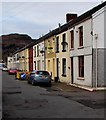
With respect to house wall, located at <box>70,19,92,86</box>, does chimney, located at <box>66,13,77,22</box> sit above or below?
above

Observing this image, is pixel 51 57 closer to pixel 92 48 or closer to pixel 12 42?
pixel 92 48

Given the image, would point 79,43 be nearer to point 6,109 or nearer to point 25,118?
point 6,109

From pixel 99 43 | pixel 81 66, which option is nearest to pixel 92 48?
pixel 99 43

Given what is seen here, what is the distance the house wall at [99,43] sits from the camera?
24.2 meters

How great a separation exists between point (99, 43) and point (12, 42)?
122 m

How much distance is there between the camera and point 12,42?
144000 mm

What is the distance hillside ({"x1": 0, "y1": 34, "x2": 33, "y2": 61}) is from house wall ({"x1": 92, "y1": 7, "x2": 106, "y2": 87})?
358 ft

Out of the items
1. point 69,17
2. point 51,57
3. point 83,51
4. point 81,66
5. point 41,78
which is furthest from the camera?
point 69,17

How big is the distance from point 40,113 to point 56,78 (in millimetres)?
22430

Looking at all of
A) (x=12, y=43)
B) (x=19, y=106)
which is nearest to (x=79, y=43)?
(x=19, y=106)

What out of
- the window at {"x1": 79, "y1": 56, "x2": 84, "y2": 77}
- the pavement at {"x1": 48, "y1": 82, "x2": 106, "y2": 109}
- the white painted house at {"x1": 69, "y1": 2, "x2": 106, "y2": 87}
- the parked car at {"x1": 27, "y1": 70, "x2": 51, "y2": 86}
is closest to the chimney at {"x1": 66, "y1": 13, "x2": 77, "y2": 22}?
the parked car at {"x1": 27, "y1": 70, "x2": 51, "y2": 86}

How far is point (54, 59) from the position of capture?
1483 inches

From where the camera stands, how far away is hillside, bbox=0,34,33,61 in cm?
13531

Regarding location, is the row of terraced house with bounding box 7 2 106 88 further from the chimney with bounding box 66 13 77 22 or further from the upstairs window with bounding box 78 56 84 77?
the chimney with bounding box 66 13 77 22
